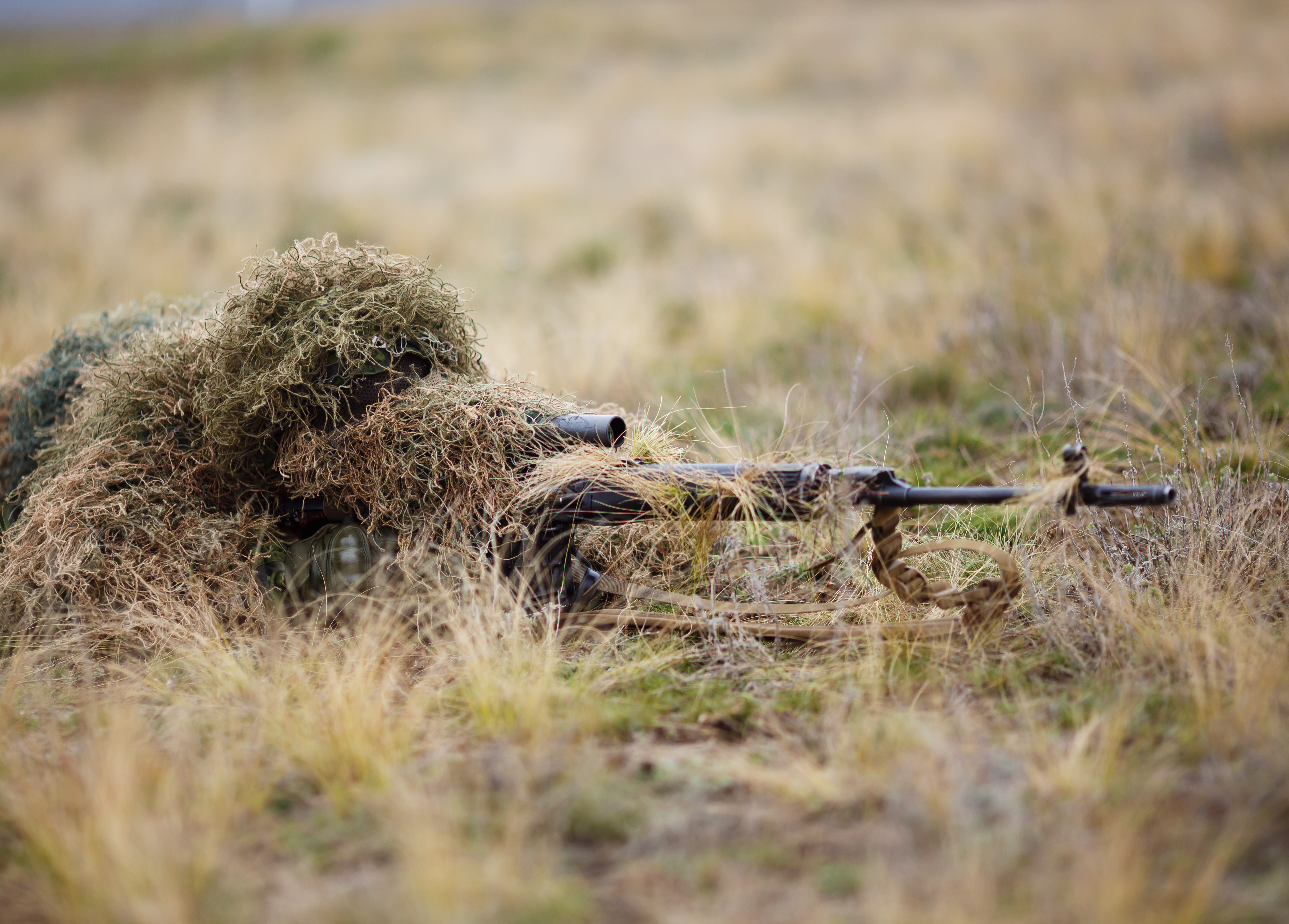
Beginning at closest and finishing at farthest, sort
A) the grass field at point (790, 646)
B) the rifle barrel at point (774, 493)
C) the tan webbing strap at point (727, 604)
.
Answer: the grass field at point (790, 646), the rifle barrel at point (774, 493), the tan webbing strap at point (727, 604)

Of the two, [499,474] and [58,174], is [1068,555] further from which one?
[58,174]

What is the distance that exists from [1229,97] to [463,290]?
9.36 meters

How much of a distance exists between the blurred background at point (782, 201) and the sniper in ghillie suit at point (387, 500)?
2.04ft

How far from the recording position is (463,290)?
3.36 metres

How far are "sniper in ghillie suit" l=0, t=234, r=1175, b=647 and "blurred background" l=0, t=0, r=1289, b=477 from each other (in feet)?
2.04

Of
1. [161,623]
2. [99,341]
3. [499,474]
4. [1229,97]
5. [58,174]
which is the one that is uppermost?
[58,174]

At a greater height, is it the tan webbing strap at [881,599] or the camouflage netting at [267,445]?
the camouflage netting at [267,445]

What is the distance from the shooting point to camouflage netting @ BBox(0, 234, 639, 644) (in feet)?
9.82

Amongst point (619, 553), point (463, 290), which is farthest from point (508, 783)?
point (463, 290)

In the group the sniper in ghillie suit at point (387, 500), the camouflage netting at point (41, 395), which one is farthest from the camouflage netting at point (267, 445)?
the camouflage netting at point (41, 395)

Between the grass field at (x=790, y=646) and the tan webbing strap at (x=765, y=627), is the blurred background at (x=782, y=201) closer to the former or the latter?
the grass field at (x=790, y=646)

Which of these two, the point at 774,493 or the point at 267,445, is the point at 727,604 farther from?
the point at 267,445

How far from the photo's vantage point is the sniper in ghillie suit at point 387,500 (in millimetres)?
2842

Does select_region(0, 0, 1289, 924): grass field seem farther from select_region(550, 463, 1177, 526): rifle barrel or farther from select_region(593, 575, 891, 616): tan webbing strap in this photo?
select_region(550, 463, 1177, 526): rifle barrel
